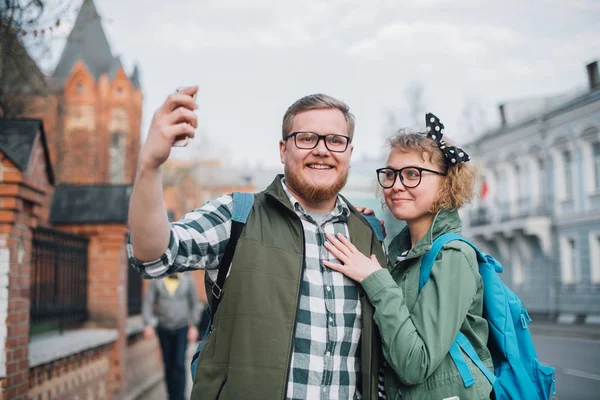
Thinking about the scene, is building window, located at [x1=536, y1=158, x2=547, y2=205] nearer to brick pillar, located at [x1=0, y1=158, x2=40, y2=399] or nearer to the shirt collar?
brick pillar, located at [x1=0, y1=158, x2=40, y2=399]

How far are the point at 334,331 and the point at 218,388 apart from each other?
0.52m

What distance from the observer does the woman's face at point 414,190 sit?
2959 millimetres

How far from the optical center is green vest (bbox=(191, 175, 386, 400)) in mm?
2299

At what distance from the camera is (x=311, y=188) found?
8.79 ft

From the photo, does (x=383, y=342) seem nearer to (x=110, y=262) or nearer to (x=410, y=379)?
(x=410, y=379)

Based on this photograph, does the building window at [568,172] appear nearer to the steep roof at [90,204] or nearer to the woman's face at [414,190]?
the steep roof at [90,204]

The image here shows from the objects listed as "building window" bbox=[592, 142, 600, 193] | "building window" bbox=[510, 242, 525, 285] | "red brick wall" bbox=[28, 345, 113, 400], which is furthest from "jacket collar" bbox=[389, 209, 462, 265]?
"building window" bbox=[510, 242, 525, 285]

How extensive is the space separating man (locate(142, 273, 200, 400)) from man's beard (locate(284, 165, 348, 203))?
555 cm

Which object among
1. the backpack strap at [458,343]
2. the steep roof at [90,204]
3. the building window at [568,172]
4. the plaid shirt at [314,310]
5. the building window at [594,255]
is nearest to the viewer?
the plaid shirt at [314,310]

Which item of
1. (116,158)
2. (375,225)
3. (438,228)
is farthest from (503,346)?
(116,158)

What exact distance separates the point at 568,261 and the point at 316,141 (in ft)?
87.2

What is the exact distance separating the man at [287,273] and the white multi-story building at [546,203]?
51.9 ft

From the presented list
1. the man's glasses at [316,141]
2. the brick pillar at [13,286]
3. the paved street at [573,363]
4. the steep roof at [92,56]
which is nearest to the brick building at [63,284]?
the brick pillar at [13,286]

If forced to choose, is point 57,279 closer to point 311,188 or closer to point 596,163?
point 311,188
